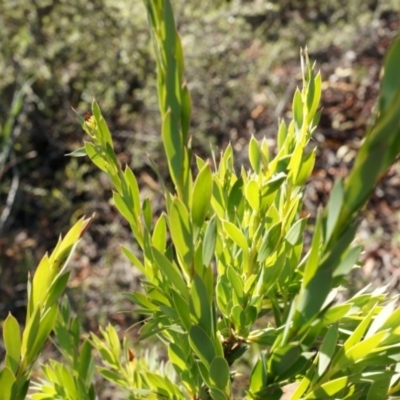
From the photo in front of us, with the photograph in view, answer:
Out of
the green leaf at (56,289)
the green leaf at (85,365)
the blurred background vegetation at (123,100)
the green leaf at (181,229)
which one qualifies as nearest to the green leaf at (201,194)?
the green leaf at (181,229)

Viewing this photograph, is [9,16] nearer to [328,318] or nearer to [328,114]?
[328,114]

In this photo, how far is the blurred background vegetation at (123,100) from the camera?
2.63m

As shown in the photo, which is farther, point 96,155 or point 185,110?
point 96,155

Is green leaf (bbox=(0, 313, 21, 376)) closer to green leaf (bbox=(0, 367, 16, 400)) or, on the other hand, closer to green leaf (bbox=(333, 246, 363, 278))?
green leaf (bbox=(0, 367, 16, 400))

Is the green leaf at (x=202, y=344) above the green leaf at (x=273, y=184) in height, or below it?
below

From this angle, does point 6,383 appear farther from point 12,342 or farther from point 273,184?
point 273,184

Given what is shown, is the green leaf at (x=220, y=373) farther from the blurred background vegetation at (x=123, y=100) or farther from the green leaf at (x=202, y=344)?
the blurred background vegetation at (x=123, y=100)

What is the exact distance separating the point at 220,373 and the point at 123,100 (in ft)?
8.92

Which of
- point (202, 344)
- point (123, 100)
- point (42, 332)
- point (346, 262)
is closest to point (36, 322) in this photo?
point (42, 332)

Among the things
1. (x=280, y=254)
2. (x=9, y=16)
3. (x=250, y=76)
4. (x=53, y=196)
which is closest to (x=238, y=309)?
(x=280, y=254)

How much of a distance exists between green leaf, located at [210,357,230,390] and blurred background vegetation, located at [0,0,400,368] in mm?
2162

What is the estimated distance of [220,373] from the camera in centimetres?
34

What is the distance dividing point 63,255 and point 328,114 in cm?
266

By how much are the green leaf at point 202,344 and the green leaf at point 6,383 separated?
0.13 metres
